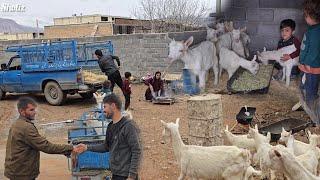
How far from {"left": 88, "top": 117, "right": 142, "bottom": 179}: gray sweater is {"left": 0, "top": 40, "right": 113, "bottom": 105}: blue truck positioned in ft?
28.4

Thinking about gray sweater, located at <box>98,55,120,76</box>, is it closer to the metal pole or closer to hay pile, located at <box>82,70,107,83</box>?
hay pile, located at <box>82,70,107,83</box>

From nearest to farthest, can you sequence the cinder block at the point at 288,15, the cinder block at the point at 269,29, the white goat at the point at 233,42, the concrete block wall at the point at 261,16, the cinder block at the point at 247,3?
the cinder block at the point at 288,15, the concrete block wall at the point at 261,16, the cinder block at the point at 247,3, the cinder block at the point at 269,29, the white goat at the point at 233,42

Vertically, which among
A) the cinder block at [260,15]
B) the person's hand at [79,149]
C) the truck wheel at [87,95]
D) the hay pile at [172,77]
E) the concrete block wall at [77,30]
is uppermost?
the concrete block wall at [77,30]

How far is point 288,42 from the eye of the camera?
10.7 m

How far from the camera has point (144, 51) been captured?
16703 mm

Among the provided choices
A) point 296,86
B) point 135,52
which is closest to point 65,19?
point 135,52

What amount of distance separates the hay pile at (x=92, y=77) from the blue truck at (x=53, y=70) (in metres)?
0.13

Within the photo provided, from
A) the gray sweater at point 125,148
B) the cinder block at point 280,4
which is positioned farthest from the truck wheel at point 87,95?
the gray sweater at point 125,148

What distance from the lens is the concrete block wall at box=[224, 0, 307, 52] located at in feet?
33.7

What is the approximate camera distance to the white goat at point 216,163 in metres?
5.32

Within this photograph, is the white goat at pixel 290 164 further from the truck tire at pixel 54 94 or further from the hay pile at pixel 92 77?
the truck tire at pixel 54 94

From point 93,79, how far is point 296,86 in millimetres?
5986

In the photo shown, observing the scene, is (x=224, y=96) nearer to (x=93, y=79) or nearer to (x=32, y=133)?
(x=93, y=79)

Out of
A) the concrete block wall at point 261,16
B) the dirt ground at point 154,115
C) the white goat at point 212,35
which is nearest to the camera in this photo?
the dirt ground at point 154,115
